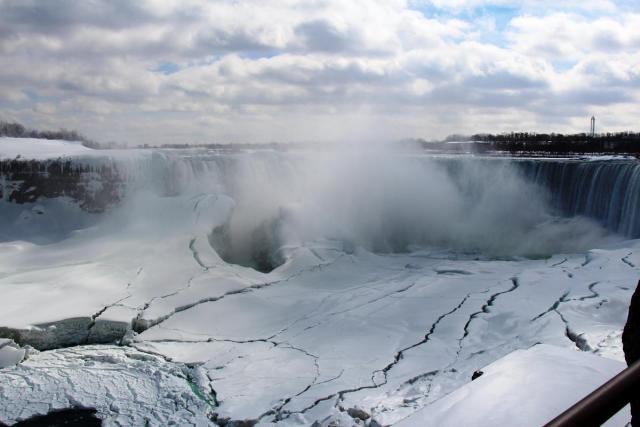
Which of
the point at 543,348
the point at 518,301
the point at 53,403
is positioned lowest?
the point at 53,403

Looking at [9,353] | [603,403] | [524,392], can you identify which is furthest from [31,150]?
[603,403]

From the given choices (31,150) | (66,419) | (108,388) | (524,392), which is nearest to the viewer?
(524,392)

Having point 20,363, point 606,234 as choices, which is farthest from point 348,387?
point 606,234

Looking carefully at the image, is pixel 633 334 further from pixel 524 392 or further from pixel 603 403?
pixel 603 403

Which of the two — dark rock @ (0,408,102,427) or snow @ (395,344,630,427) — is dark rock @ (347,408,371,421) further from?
snow @ (395,344,630,427)

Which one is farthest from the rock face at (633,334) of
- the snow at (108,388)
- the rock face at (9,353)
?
the rock face at (9,353)

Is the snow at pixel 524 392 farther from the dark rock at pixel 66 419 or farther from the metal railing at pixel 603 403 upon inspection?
the dark rock at pixel 66 419

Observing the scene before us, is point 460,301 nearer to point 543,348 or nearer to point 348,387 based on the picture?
point 348,387
